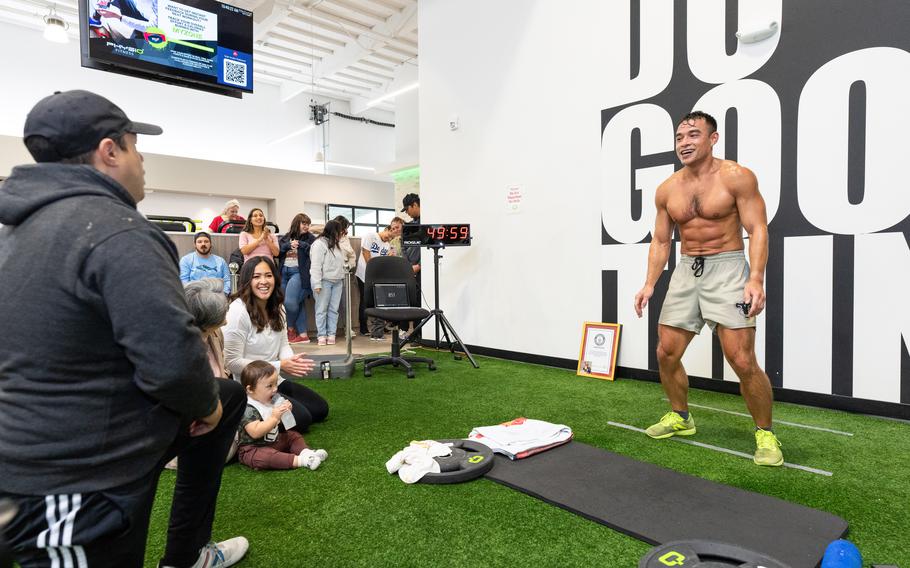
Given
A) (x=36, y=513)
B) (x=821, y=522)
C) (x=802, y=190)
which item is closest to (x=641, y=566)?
(x=821, y=522)

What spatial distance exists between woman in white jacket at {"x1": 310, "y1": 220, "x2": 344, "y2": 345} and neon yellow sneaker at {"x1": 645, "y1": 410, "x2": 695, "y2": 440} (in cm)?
403

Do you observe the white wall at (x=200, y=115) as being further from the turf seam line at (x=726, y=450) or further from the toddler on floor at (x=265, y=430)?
the turf seam line at (x=726, y=450)

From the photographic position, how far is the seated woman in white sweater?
8.59 ft

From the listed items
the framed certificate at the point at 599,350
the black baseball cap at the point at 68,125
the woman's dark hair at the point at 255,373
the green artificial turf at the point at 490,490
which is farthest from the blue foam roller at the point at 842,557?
the framed certificate at the point at 599,350

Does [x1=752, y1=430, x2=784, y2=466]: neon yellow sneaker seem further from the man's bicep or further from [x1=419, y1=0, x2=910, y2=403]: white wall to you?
[x1=419, y1=0, x2=910, y2=403]: white wall

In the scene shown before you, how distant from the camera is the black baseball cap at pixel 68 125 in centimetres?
98

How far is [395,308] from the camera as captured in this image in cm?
447

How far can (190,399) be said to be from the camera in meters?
1.00

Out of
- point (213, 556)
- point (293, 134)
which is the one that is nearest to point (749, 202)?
point (213, 556)

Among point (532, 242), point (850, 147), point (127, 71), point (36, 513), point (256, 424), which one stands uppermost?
point (127, 71)

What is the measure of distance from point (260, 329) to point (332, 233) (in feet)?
10.5

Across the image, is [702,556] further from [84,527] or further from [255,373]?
[255,373]

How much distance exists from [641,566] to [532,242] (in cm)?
367

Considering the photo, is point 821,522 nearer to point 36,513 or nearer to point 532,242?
point 36,513
